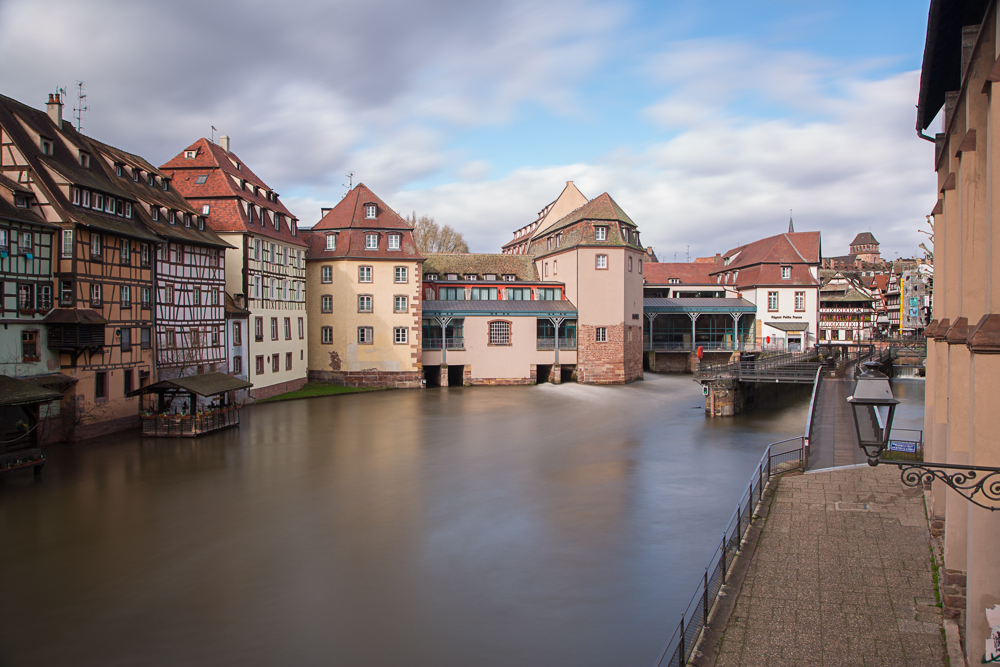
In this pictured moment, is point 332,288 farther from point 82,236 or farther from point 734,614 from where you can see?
point 734,614

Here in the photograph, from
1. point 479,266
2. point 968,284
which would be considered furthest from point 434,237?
point 968,284

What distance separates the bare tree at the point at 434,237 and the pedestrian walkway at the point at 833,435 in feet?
152

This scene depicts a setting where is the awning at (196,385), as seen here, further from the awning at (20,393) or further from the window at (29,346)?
the awning at (20,393)

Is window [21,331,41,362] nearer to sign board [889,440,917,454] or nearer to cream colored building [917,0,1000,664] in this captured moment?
cream colored building [917,0,1000,664]

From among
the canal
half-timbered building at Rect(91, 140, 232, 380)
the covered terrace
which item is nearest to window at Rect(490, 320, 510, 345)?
the covered terrace

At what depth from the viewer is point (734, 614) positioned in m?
8.79

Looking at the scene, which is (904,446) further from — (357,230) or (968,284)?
(357,230)

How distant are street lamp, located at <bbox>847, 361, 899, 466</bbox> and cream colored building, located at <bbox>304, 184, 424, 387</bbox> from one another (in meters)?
35.0

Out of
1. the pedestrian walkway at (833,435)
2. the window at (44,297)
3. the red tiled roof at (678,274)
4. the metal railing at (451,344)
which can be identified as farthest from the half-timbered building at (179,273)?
the red tiled roof at (678,274)

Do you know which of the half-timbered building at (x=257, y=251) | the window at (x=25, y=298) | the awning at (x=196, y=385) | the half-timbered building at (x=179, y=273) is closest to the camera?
the window at (x=25, y=298)

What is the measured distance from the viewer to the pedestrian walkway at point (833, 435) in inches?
666

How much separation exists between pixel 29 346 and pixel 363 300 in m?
20.2

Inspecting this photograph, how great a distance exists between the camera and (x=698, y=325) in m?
51.5

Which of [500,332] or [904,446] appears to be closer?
[904,446]
